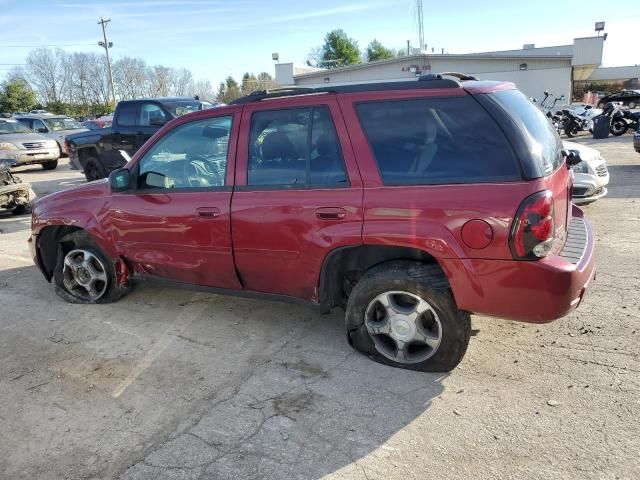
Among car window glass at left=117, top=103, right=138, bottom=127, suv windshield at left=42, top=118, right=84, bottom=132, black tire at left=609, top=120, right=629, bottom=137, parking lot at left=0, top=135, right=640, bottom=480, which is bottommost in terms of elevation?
parking lot at left=0, top=135, right=640, bottom=480

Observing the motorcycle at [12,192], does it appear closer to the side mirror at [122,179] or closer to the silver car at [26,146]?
the side mirror at [122,179]

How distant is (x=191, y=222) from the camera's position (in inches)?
150

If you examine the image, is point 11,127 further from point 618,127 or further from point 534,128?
point 618,127

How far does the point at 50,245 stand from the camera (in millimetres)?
5012

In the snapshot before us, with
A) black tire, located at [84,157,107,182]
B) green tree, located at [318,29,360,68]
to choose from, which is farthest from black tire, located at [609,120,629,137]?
green tree, located at [318,29,360,68]

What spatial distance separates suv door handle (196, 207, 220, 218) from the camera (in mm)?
3684

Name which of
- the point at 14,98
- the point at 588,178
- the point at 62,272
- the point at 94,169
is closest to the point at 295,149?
the point at 62,272

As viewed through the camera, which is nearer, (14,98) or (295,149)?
(295,149)

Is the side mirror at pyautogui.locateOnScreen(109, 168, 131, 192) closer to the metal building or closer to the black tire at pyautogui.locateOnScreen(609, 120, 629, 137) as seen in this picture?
the black tire at pyautogui.locateOnScreen(609, 120, 629, 137)

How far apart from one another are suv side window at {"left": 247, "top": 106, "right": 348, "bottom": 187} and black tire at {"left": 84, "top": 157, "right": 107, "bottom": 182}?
28.2 ft

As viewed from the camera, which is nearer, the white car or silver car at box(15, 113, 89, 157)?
the white car

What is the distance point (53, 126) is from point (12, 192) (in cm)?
1067

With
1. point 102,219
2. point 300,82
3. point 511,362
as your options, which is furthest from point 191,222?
point 300,82

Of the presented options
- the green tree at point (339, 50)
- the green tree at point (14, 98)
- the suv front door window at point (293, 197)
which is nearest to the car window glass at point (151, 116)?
the suv front door window at point (293, 197)
